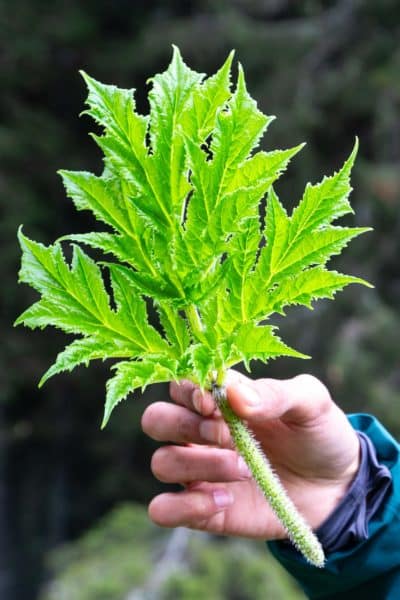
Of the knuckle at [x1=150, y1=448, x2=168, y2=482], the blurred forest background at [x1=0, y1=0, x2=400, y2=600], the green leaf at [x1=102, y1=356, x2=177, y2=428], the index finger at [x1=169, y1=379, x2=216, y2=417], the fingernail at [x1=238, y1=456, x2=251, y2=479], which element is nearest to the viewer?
the green leaf at [x1=102, y1=356, x2=177, y2=428]

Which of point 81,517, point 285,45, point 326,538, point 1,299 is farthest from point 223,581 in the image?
point 81,517

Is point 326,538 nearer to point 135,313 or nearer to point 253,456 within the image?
point 253,456

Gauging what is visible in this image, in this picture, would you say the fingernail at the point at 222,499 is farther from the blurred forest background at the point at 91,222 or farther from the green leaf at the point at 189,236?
the blurred forest background at the point at 91,222

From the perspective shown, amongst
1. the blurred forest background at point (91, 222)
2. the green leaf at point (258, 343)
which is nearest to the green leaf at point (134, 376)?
the green leaf at point (258, 343)

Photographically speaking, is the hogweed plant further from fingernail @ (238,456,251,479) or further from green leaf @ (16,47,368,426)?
fingernail @ (238,456,251,479)

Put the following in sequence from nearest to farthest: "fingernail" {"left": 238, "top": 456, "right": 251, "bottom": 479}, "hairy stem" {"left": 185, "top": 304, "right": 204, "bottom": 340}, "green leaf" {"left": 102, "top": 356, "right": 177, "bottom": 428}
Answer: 1. "green leaf" {"left": 102, "top": 356, "right": 177, "bottom": 428}
2. "hairy stem" {"left": 185, "top": 304, "right": 204, "bottom": 340}
3. "fingernail" {"left": 238, "top": 456, "right": 251, "bottom": 479}

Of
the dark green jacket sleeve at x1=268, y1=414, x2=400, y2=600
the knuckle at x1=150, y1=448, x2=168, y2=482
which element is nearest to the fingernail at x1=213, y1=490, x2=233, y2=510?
the knuckle at x1=150, y1=448, x2=168, y2=482
